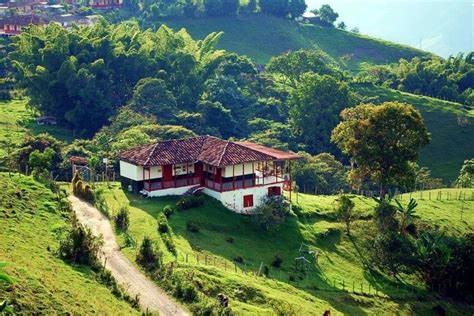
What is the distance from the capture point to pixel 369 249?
189ft

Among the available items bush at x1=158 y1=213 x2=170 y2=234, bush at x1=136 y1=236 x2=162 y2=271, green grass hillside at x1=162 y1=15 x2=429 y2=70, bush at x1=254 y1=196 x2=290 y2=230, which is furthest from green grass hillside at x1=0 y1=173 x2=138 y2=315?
green grass hillside at x1=162 y1=15 x2=429 y2=70

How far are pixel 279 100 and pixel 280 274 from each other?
57.5 m

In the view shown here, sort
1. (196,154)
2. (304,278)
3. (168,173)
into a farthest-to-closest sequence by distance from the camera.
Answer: (196,154) < (168,173) < (304,278)

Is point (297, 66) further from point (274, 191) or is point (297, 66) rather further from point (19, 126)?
point (274, 191)

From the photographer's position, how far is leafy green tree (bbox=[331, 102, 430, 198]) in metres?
61.1

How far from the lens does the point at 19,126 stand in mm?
81000

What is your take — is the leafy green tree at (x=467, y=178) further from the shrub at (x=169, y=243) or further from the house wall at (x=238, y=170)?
the shrub at (x=169, y=243)

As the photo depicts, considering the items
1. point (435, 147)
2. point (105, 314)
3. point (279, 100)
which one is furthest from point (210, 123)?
point (105, 314)

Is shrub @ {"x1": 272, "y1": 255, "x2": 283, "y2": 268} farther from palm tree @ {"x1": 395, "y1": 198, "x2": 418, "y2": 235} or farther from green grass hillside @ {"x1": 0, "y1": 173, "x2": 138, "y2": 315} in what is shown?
green grass hillside @ {"x1": 0, "y1": 173, "x2": 138, "y2": 315}

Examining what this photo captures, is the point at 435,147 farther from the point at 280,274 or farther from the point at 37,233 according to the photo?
the point at 37,233

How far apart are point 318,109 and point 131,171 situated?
41197 millimetres

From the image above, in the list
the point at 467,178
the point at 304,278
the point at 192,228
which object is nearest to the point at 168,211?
the point at 192,228

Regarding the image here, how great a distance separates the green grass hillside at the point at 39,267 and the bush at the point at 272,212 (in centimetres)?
1474

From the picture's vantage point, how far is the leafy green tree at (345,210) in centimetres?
5834
